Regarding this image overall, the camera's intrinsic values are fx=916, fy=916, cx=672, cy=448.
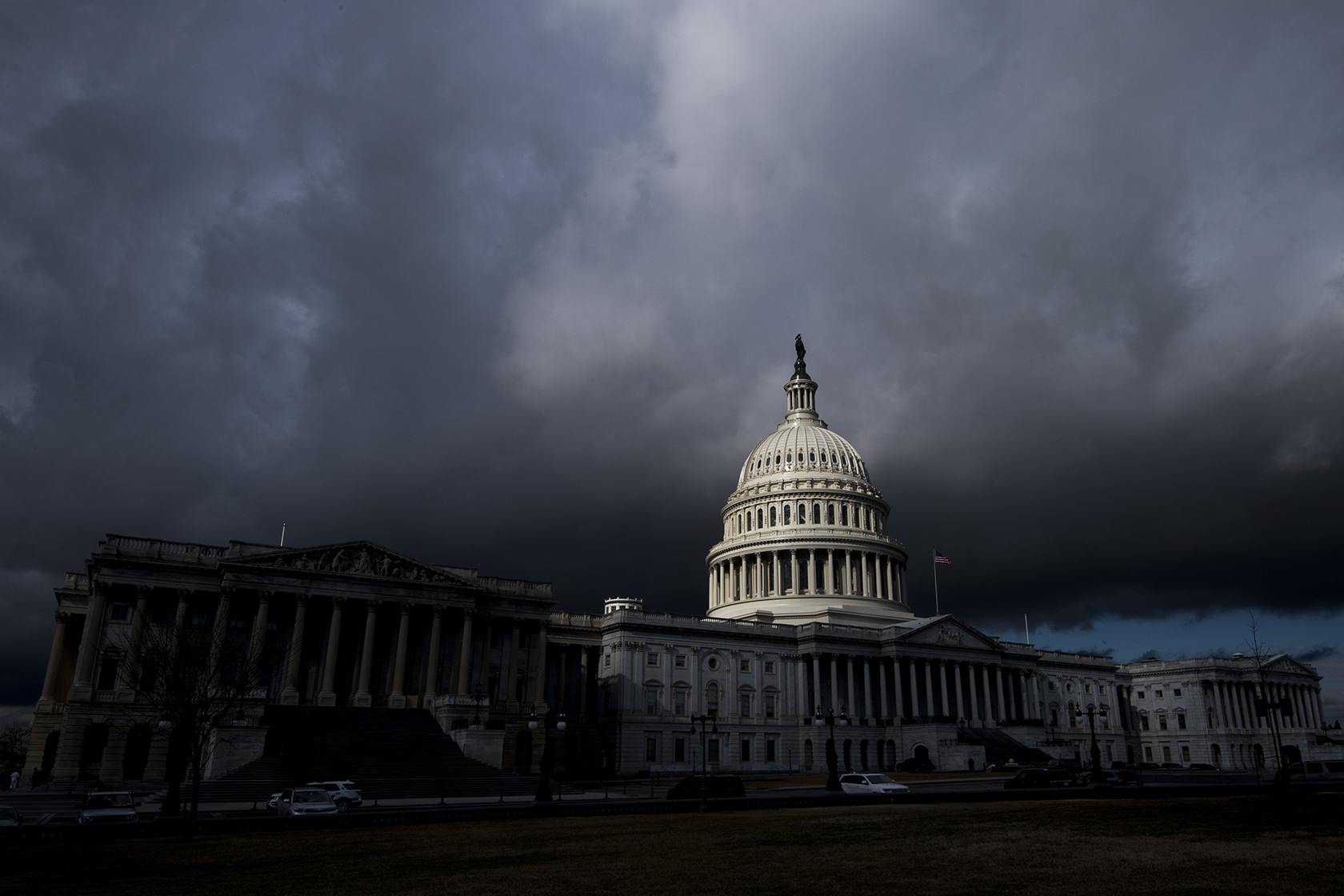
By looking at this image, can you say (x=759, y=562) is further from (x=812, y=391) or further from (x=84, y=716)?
(x=84, y=716)

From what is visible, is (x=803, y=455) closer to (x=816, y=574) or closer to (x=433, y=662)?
(x=816, y=574)

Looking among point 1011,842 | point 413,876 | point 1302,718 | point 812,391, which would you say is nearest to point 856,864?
point 1011,842

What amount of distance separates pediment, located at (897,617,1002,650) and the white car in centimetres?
5169

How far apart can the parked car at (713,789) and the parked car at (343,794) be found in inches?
543

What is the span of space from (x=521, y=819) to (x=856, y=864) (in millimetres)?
18464

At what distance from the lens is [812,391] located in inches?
A: 5221

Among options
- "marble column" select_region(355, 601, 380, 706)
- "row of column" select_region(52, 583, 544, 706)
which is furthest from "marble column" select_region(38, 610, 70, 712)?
"marble column" select_region(355, 601, 380, 706)

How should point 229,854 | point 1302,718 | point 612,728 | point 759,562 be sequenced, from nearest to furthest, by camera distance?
point 229,854 → point 612,728 → point 759,562 → point 1302,718

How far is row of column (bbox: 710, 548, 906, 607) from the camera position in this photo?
359ft

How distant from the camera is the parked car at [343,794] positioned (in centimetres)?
3906

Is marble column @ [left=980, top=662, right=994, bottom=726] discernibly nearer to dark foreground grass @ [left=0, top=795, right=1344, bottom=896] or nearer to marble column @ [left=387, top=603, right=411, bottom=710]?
marble column @ [left=387, top=603, right=411, bottom=710]

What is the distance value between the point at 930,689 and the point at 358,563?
196 ft

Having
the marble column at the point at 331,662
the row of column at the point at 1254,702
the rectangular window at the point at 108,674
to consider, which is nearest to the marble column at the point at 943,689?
the row of column at the point at 1254,702

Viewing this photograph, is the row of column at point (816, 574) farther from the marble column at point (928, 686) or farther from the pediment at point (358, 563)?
the pediment at point (358, 563)
